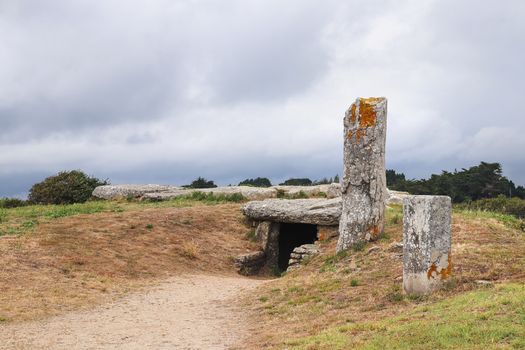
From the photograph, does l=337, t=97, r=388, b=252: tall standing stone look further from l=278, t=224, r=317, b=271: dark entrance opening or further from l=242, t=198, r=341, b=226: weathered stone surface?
l=278, t=224, r=317, b=271: dark entrance opening

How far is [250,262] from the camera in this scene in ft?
74.3

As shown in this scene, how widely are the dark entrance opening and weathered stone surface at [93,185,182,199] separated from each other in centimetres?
889

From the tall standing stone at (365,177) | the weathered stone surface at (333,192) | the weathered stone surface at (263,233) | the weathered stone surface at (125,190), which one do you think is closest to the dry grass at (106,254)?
the weathered stone surface at (263,233)

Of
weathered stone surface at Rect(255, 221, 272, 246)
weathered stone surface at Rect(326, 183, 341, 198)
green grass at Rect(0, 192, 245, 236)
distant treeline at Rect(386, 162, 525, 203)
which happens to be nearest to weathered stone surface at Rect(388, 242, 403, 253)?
weathered stone surface at Rect(255, 221, 272, 246)

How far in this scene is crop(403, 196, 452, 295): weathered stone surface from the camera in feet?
42.1

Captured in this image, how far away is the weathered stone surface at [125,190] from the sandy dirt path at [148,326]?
53.9 feet

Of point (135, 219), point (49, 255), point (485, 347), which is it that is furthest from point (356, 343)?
point (135, 219)

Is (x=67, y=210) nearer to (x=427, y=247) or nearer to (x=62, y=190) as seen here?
(x=62, y=190)

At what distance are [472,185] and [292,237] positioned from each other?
3001 centimetres

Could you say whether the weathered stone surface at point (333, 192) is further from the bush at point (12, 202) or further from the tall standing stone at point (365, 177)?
the bush at point (12, 202)

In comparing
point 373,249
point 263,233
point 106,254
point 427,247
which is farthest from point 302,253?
point 427,247

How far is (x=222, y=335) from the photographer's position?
39.9ft

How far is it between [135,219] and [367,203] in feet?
32.1

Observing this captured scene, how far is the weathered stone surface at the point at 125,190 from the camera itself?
33.1 metres
